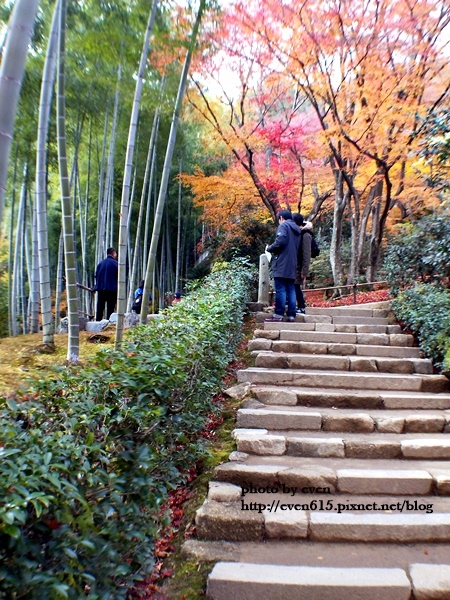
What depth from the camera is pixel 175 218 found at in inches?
514

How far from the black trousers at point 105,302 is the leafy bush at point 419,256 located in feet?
15.8

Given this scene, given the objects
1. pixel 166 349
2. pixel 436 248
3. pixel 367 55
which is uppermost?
pixel 367 55

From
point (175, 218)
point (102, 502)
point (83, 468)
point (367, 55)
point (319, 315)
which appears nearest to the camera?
point (83, 468)

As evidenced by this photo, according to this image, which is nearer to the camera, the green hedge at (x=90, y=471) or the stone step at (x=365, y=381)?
the green hedge at (x=90, y=471)

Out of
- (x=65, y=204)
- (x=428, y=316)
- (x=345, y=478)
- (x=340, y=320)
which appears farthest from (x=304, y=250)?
(x=345, y=478)

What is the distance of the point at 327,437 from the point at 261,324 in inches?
118

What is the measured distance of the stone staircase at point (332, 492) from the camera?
179 centimetres

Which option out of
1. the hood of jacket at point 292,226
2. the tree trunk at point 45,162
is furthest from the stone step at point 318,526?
the tree trunk at point 45,162

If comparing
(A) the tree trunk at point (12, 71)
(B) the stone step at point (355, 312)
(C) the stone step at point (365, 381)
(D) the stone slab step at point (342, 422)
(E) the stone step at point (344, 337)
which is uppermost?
(A) the tree trunk at point (12, 71)

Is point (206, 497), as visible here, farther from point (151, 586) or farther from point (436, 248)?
point (436, 248)

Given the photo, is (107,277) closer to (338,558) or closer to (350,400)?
(350,400)

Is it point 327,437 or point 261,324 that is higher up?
point 261,324

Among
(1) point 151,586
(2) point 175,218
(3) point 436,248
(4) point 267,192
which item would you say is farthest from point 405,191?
(1) point 151,586

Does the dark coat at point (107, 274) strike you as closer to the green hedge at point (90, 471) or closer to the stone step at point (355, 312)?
the stone step at point (355, 312)
